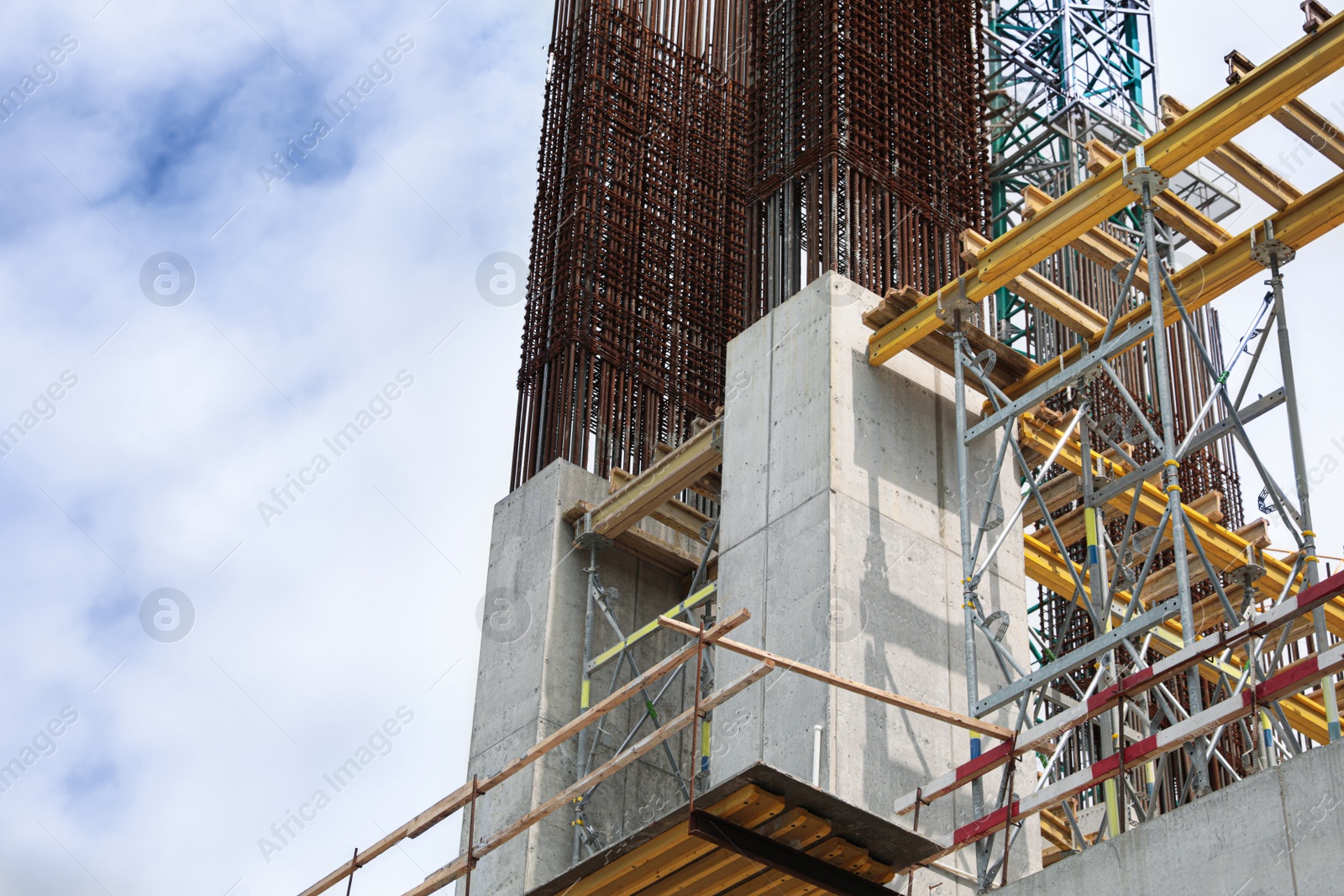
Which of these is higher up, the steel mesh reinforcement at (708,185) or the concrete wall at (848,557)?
the steel mesh reinforcement at (708,185)

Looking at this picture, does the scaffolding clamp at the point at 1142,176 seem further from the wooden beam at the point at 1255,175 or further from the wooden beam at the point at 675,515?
the wooden beam at the point at 675,515

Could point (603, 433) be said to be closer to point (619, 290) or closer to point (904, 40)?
point (619, 290)

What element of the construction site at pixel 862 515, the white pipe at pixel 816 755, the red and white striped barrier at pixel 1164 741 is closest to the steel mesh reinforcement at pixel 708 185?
the construction site at pixel 862 515

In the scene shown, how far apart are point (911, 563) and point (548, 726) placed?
5588 millimetres

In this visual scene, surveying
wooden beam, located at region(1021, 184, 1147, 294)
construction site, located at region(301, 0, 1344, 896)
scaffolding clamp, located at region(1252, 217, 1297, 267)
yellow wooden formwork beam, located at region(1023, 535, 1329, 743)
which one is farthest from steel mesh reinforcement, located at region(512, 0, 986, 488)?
scaffolding clamp, located at region(1252, 217, 1297, 267)

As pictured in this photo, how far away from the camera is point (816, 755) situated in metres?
16.7

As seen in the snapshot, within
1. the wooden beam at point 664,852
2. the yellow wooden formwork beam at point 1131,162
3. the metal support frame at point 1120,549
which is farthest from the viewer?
the yellow wooden formwork beam at point 1131,162

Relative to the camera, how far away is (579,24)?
2739cm

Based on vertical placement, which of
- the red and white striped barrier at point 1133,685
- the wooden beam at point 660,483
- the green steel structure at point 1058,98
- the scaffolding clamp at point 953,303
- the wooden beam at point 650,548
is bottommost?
the red and white striped barrier at point 1133,685

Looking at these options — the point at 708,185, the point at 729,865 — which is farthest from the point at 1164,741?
the point at 708,185

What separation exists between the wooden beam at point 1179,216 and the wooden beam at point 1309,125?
1.24 m

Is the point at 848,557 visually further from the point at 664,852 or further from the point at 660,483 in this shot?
the point at 660,483

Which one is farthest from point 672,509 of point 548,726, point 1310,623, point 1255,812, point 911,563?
point 1255,812

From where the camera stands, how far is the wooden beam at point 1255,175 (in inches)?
673
